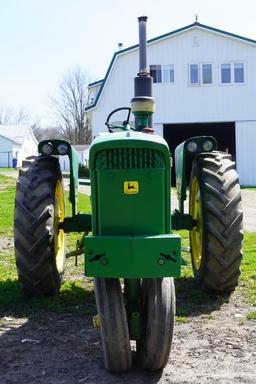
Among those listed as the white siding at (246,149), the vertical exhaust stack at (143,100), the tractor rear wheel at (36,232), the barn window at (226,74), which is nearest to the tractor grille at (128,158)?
the vertical exhaust stack at (143,100)

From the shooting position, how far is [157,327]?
400 centimetres

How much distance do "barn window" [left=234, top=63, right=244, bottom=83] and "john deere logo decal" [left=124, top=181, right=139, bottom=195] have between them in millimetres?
24924

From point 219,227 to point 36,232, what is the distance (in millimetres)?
1777

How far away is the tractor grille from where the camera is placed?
4.08m

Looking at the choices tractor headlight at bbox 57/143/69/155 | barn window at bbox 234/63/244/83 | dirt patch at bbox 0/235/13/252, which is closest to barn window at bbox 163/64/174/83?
barn window at bbox 234/63/244/83

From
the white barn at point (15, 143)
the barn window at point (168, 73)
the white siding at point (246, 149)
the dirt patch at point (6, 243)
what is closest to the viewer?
the dirt patch at point (6, 243)

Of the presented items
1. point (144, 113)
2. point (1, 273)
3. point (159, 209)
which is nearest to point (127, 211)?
point (159, 209)

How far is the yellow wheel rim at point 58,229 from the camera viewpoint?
20.6 feet

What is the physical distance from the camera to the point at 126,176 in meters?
4.10

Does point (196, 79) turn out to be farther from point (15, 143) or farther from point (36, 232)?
point (15, 143)

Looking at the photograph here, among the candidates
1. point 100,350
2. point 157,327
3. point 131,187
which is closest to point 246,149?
point 100,350

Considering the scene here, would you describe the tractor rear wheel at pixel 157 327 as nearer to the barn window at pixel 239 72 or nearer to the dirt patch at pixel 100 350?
the dirt patch at pixel 100 350

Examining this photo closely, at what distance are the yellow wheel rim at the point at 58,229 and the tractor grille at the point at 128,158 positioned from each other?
2.20m

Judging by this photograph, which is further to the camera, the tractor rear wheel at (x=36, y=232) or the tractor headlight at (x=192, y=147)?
the tractor headlight at (x=192, y=147)
